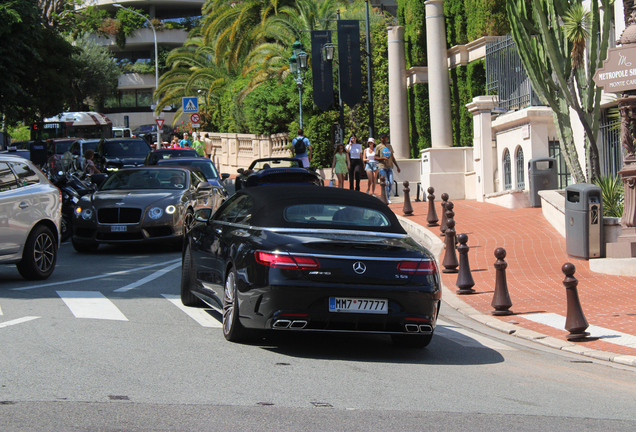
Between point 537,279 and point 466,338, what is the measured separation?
350 cm

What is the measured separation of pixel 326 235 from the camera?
7035 mm

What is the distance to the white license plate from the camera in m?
6.77

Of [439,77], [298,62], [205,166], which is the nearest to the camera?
[205,166]

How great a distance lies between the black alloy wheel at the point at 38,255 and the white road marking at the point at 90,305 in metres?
1.21

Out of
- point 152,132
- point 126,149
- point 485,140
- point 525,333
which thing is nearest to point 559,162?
point 485,140

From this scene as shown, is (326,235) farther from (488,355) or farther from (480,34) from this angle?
(480,34)

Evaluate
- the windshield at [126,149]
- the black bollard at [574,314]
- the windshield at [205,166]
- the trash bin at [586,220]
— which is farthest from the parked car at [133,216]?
the windshield at [126,149]

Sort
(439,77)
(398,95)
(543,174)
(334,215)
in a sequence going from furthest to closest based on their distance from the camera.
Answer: (398,95) < (439,77) < (543,174) < (334,215)

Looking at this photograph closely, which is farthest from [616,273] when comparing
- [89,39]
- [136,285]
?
[89,39]

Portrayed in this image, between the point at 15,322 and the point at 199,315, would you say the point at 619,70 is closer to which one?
the point at 199,315

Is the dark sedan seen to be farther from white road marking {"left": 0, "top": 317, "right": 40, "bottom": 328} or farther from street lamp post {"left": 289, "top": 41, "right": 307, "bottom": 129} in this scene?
street lamp post {"left": 289, "top": 41, "right": 307, "bottom": 129}

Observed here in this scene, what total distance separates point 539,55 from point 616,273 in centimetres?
595

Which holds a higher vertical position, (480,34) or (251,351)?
(480,34)

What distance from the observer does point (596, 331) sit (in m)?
8.64
